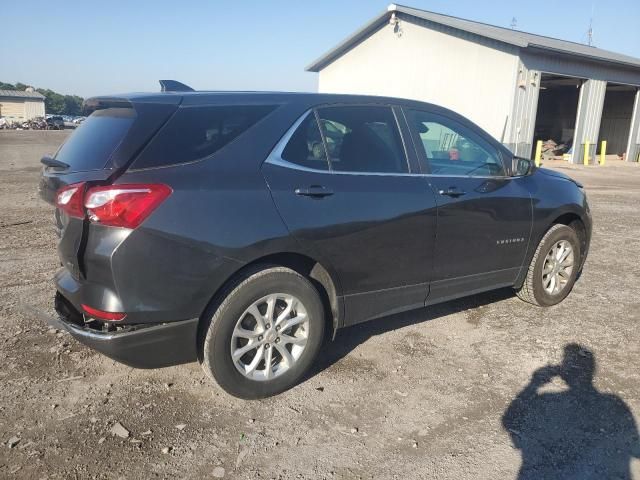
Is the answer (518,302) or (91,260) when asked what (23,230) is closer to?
(91,260)

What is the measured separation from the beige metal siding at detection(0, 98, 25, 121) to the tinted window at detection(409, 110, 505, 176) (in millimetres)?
85594

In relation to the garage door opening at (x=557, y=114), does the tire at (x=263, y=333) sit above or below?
below

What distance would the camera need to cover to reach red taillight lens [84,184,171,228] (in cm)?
265

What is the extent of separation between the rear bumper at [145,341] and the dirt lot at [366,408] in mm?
396

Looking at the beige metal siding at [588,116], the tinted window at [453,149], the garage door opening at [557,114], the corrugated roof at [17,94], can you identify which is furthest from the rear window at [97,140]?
the corrugated roof at [17,94]

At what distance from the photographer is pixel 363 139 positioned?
3.60 metres

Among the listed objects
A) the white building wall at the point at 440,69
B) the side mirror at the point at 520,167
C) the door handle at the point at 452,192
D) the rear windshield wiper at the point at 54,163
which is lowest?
the door handle at the point at 452,192

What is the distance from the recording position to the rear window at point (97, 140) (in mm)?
2863

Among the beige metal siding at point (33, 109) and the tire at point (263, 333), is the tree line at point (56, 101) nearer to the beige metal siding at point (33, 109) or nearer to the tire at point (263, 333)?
the beige metal siding at point (33, 109)

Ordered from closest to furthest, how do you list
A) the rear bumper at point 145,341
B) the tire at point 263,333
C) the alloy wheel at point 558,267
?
1. the rear bumper at point 145,341
2. the tire at point 263,333
3. the alloy wheel at point 558,267

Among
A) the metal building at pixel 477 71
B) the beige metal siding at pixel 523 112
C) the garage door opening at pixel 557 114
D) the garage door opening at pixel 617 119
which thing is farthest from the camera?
the garage door opening at pixel 557 114

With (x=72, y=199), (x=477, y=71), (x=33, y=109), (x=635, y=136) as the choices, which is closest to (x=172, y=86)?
(x=72, y=199)

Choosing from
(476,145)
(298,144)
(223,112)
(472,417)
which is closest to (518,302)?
(476,145)

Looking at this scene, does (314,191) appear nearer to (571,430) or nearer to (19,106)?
(571,430)
